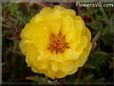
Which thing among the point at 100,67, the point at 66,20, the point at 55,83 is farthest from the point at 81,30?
the point at 100,67

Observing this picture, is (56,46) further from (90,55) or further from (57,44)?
(90,55)

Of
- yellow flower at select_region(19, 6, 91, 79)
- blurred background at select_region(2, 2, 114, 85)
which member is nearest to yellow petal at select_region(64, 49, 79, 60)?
yellow flower at select_region(19, 6, 91, 79)

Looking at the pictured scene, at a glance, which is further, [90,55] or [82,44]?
[90,55]

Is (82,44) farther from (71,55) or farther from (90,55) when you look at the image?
(90,55)

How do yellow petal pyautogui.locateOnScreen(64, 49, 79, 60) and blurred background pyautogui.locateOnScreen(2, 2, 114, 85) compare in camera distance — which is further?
blurred background pyautogui.locateOnScreen(2, 2, 114, 85)

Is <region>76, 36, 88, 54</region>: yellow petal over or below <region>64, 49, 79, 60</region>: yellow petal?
over

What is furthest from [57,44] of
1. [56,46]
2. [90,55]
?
[90,55]

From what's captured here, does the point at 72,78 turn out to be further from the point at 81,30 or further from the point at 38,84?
the point at 81,30

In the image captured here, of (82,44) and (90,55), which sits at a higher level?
(82,44)

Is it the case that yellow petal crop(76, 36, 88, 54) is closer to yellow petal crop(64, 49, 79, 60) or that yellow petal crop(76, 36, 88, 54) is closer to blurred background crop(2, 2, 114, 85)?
yellow petal crop(64, 49, 79, 60)
